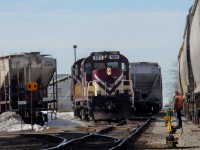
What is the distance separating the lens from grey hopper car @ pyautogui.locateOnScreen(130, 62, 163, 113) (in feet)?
118

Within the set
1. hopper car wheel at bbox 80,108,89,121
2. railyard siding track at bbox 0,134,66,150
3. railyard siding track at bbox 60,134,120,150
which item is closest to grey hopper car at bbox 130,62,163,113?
hopper car wheel at bbox 80,108,89,121

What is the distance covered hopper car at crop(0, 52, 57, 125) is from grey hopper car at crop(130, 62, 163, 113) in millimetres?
8921

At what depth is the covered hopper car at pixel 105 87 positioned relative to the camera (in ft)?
89.9

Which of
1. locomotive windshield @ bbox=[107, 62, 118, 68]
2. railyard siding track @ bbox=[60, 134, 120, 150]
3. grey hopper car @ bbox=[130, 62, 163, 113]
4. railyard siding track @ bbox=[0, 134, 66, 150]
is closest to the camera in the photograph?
railyard siding track @ bbox=[60, 134, 120, 150]

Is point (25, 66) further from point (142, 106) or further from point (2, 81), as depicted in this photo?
point (142, 106)

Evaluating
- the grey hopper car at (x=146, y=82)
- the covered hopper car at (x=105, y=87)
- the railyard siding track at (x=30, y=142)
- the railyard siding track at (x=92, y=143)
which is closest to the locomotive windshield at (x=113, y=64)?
the covered hopper car at (x=105, y=87)

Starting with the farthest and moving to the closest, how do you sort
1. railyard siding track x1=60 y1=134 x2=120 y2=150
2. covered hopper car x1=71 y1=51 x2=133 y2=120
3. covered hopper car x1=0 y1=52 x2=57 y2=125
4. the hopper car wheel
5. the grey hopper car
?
the grey hopper car → the hopper car wheel → covered hopper car x1=71 y1=51 x2=133 y2=120 → covered hopper car x1=0 y1=52 x2=57 y2=125 → railyard siding track x1=60 y1=134 x2=120 y2=150

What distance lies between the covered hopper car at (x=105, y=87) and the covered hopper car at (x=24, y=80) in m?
1.93

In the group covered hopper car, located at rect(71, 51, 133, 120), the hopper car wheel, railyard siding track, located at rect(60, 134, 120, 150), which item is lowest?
railyard siding track, located at rect(60, 134, 120, 150)

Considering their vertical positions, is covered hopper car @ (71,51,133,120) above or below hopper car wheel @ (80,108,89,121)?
above

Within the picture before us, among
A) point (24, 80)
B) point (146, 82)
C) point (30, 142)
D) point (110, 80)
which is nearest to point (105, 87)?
point (110, 80)

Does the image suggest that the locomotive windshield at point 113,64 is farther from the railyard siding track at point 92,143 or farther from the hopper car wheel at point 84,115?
the railyard siding track at point 92,143

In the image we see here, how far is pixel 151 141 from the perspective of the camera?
1582 centimetres

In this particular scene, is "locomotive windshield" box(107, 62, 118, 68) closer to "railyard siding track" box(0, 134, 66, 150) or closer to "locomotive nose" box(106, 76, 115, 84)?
"locomotive nose" box(106, 76, 115, 84)
